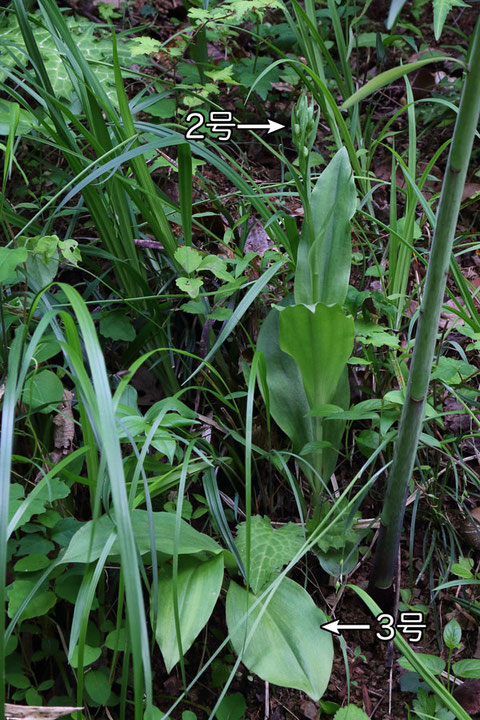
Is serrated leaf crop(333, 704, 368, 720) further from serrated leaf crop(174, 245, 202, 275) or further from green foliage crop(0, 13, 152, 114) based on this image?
green foliage crop(0, 13, 152, 114)

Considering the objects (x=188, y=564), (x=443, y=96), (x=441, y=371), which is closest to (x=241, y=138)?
(x=443, y=96)

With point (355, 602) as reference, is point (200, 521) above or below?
above

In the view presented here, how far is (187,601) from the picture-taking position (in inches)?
39.5

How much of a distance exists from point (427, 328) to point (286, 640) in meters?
0.53

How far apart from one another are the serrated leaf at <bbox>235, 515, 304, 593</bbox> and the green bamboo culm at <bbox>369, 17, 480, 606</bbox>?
15 centimetres

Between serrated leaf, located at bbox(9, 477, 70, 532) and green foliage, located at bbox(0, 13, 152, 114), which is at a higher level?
green foliage, located at bbox(0, 13, 152, 114)

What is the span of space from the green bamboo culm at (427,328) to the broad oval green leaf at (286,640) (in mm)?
177

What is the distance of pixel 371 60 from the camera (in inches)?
82.1

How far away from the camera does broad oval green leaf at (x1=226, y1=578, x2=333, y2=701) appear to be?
968mm

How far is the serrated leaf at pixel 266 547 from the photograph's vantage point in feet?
3.52

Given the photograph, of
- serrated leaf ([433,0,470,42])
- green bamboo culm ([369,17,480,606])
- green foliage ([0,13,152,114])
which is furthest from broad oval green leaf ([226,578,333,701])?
green foliage ([0,13,152,114])

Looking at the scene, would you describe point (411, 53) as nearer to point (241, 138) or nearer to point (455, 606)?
point (241, 138)

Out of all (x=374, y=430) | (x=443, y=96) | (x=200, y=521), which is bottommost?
(x=200, y=521)

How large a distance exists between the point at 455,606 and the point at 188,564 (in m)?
0.53
